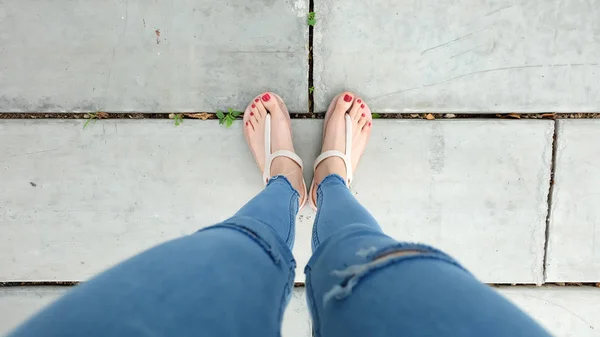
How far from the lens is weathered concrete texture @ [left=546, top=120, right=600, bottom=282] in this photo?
1704 mm

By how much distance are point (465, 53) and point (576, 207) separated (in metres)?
0.83

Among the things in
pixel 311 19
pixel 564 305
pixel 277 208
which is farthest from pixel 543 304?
pixel 311 19

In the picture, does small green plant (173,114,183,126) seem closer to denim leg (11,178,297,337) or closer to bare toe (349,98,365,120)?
bare toe (349,98,365,120)

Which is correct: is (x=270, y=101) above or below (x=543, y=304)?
above

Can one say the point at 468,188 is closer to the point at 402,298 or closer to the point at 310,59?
the point at 310,59

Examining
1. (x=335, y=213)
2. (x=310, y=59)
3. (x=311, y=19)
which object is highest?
(x=311, y=19)

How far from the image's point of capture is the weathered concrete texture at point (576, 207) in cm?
170

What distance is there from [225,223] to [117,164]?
935 millimetres

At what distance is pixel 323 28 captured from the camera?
5.44 feet

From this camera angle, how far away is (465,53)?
65.2 inches

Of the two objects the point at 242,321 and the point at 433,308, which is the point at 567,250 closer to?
the point at 433,308

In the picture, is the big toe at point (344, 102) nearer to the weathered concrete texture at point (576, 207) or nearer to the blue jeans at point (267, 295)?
the blue jeans at point (267, 295)

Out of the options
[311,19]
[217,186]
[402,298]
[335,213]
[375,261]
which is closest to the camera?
[402,298]

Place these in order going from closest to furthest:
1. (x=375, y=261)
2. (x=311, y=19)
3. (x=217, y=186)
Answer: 1. (x=375, y=261)
2. (x=311, y=19)
3. (x=217, y=186)
